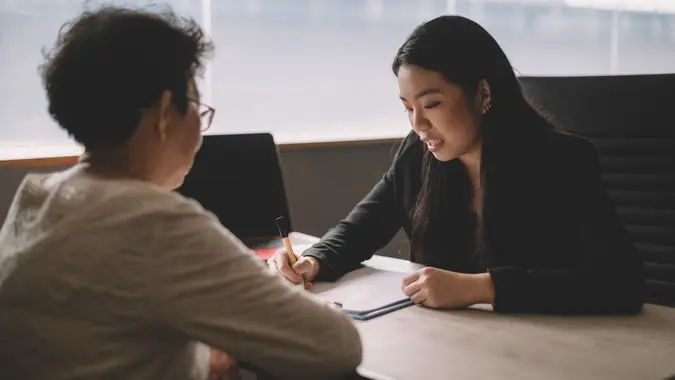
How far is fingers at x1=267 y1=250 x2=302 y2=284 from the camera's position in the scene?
1682mm

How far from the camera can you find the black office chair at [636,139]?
2.08 m

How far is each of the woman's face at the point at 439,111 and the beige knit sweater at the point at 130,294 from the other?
859 mm

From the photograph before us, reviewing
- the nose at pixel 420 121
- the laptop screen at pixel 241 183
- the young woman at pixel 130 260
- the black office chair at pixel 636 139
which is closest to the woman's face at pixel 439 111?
the nose at pixel 420 121

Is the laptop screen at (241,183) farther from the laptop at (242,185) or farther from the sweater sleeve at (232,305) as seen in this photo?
the sweater sleeve at (232,305)

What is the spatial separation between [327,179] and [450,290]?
1.40 metres

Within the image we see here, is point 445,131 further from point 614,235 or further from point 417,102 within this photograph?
point 614,235

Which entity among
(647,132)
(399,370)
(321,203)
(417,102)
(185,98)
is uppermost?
(185,98)

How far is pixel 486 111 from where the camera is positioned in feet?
5.86

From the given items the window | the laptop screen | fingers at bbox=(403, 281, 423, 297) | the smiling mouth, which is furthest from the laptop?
fingers at bbox=(403, 281, 423, 297)

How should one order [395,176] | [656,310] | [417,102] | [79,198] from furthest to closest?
[395,176] → [417,102] → [656,310] → [79,198]

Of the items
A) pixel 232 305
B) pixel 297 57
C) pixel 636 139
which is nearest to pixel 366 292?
pixel 232 305

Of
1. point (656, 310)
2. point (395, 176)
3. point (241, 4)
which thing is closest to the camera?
point (656, 310)

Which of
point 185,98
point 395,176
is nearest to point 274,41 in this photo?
point 395,176

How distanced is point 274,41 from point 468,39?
3.64ft
